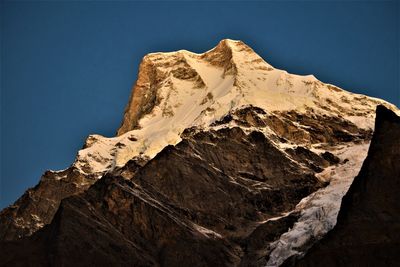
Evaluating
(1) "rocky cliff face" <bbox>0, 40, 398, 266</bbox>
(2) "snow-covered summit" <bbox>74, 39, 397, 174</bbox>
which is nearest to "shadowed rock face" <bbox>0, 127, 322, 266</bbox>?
(1) "rocky cliff face" <bbox>0, 40, 398, 266</bbox>

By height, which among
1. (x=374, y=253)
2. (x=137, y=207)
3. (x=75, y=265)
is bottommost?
(x=374, y=253)

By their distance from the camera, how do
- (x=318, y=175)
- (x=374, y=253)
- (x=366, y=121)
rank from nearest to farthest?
(x=374, y=253), (x=318, y=175), (x=366, y=121)

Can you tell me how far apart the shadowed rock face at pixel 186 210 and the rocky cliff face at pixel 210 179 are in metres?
0.16

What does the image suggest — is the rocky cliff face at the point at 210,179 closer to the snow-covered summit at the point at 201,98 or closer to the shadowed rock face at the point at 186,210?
the shadowed rock face at the point at 186,210

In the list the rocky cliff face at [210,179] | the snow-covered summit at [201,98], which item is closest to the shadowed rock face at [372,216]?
the rocky cliff face at [210,179]

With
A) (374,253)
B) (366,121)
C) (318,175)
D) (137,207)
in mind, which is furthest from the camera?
(366,121)

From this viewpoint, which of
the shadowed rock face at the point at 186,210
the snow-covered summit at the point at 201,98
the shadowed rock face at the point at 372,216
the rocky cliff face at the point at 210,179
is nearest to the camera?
the shadowed rock face at the point at 372,216

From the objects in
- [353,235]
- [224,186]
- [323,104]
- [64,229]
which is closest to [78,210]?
[64,229]

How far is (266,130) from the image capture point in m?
154

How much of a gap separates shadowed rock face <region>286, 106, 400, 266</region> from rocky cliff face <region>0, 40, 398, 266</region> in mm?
8123

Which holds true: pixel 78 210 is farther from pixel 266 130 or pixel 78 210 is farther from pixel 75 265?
pixel 266 130

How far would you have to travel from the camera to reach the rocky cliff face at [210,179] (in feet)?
428

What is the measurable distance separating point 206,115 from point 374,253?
57003mm

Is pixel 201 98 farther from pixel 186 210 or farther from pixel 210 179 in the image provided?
pixel 186 210
